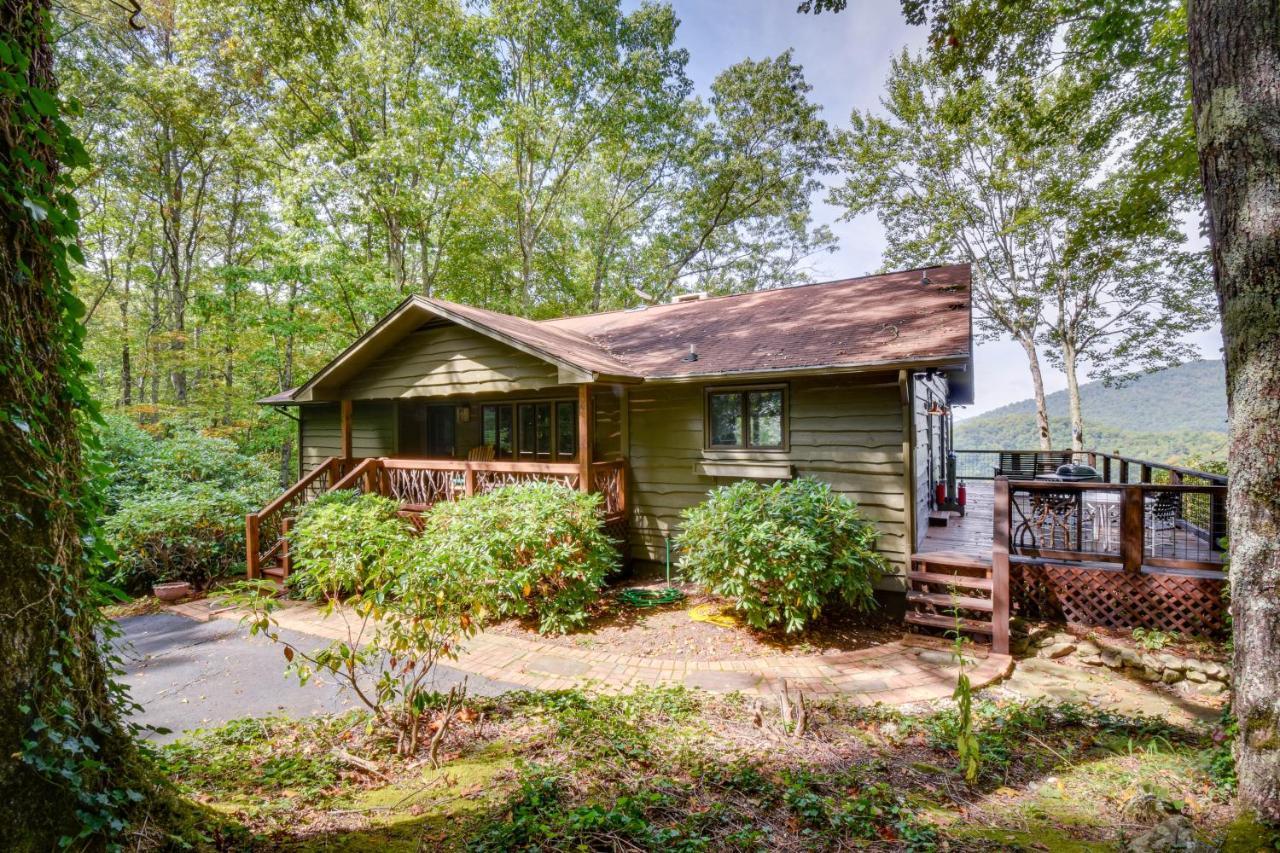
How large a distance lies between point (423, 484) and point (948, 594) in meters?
7.71

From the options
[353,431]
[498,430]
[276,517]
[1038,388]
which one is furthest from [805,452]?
[1038,388]

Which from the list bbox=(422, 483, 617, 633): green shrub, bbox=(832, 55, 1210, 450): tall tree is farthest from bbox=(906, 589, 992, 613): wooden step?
bbox=(832, 55, 1210, 450): tall tree

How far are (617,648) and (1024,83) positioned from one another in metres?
9.58

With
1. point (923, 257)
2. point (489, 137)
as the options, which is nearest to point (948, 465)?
point (923, 257)

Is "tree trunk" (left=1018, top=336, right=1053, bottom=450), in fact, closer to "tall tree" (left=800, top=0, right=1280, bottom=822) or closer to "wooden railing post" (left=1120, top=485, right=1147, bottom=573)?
"wooden railing post" (left=1120, top=485, right=1147, bottom=573)

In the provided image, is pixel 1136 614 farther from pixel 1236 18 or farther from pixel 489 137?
pixel 489 137

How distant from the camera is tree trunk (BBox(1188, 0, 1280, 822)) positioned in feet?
8.80

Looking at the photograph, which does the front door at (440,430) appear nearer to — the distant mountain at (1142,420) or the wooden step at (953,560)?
the wooden step at (953,560)

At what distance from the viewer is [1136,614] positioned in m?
5.67

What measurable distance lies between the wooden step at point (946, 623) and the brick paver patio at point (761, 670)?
200mm

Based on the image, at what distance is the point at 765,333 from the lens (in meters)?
8.62

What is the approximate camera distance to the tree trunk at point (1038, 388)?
60.4 ft

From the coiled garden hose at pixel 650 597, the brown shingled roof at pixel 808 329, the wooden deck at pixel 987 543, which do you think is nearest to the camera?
the wooden deck at pixel 987 543

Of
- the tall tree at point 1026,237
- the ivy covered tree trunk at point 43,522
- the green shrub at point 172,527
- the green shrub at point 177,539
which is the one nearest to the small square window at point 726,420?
the ivy covered tree trunk at point 43,522
